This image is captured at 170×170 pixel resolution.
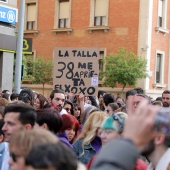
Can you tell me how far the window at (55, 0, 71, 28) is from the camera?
31422 mm

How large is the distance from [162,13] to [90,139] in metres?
26.4

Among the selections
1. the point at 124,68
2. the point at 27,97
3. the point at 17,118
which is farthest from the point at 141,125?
the point at 124,68

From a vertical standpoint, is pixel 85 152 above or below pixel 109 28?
below

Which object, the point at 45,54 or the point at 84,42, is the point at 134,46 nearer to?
the point at 84,42

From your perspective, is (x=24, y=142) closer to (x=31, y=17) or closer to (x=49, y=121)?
(x=49, y=121)

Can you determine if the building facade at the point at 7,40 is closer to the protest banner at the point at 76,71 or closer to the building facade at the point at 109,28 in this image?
the protest banner at the point at 76,71

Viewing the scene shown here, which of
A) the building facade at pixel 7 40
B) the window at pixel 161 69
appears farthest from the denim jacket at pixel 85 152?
the window at pixel 161 69

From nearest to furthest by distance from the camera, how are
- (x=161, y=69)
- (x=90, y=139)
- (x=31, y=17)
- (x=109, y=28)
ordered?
(x=90, y=139) < (x=109, y=28) < (x=161, y=69) < (x=31, y=17)

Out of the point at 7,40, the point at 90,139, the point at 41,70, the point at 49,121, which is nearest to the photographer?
the point at 49,121

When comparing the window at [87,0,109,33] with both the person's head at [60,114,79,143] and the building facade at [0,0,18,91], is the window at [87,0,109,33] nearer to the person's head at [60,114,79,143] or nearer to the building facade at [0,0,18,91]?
the building facade at [0,0,18,91]

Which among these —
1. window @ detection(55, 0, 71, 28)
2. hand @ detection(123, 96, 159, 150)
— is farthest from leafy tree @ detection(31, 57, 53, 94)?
hand @ detection(123, 96, 159, 150)

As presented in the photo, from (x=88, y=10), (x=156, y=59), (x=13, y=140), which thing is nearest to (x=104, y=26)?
(x=88, y=10)

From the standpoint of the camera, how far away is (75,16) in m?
31.2

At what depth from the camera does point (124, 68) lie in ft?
88.7
